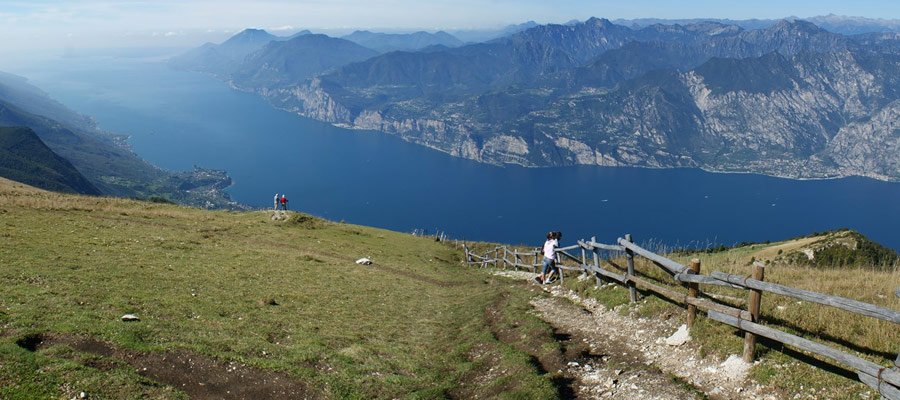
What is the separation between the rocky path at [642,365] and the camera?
12.2 m

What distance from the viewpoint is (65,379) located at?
12.0m

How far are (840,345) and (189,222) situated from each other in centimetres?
4165

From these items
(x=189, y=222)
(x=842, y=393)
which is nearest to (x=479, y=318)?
(x=842, y=393)

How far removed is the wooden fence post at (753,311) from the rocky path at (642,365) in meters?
0.28

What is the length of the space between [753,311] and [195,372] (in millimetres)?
14168

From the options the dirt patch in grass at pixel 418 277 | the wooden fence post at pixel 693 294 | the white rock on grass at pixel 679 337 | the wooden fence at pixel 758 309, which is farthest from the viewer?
the dirt patch in grass at pixel 418 277

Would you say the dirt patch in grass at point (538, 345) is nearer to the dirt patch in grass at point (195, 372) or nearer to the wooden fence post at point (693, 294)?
the wooden fence post at point (693, 294)

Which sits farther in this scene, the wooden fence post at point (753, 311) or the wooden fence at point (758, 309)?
the wooden fence post at point (753, 311)

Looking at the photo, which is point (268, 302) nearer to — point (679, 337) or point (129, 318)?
point (129, 318)

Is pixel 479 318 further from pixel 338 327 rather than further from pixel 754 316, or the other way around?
pixel 754 316

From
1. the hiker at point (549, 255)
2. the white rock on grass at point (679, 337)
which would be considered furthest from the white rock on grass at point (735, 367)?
the hiker at point (549, 255)

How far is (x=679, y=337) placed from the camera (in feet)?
48.6

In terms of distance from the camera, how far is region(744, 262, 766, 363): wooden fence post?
41.1 feet

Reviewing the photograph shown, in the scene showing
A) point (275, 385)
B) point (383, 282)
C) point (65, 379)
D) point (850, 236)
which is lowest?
point (850, 236)
